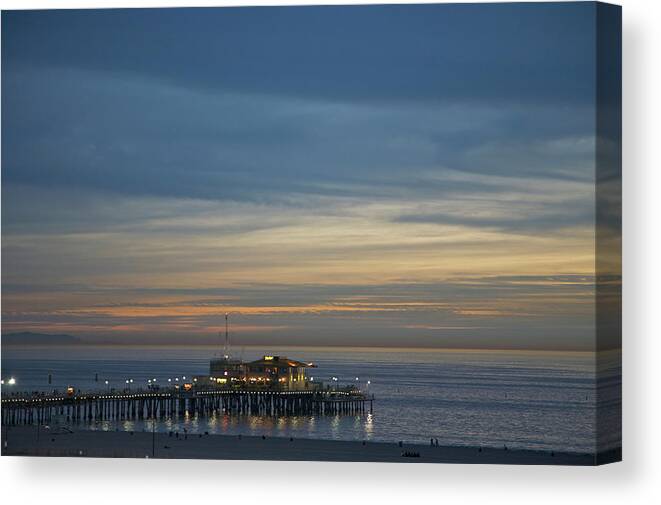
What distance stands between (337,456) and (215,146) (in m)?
2.98

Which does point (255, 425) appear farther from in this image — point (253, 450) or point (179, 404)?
point (179, 404)

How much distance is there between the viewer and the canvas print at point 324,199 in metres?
12.3

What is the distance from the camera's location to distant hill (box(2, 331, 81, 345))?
42.3ft

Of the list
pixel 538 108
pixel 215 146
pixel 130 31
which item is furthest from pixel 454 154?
pixel 130 31

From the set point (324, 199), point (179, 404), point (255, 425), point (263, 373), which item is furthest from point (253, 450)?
point (179, 404)

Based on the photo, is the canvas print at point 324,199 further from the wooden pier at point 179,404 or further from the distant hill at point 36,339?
the wooden pier at point 179,404

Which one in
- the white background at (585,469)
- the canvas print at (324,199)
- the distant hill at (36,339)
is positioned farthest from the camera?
the distant hill at (36,339)

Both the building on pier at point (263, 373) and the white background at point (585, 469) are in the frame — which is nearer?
the white background at point (585, 469)

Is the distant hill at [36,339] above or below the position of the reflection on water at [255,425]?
above

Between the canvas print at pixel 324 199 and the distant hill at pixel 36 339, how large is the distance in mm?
24

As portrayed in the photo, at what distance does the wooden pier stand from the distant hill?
853 millimetres

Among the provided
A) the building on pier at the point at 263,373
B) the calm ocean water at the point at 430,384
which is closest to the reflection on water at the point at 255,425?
the calm ocean water at the point at 430,384

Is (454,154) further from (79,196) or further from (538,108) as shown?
(79,196)

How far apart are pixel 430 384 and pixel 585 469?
5014 mm
